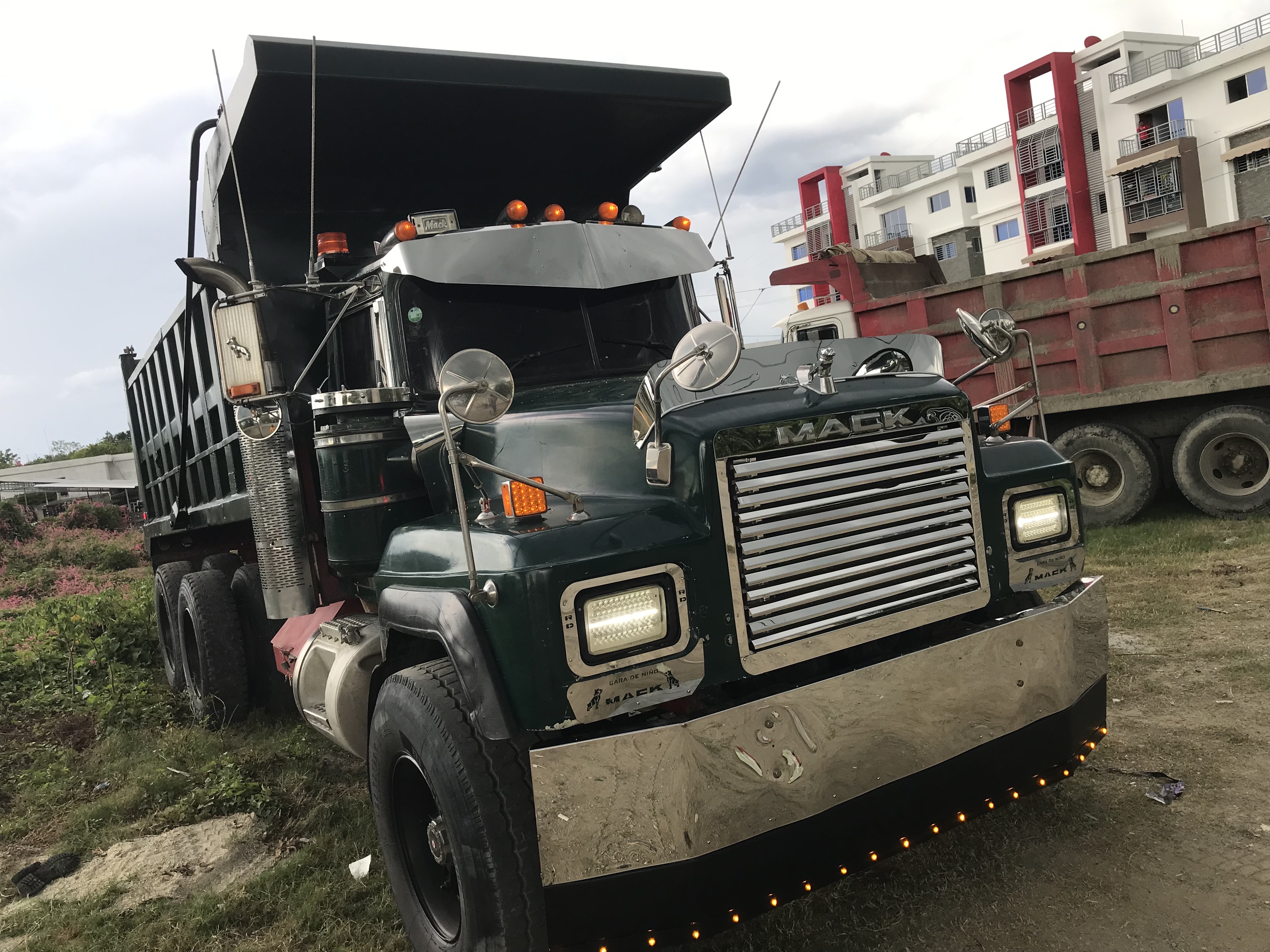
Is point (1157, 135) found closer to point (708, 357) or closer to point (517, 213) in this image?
point (517, 213)

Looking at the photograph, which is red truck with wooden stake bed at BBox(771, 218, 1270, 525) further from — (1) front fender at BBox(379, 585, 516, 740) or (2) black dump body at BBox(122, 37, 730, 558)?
(1) front fender at BBox(379, 585, 516, 740)

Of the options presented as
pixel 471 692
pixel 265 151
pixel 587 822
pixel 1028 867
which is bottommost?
pixel 1028 867

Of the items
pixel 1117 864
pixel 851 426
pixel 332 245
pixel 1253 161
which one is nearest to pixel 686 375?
pixel 851 426

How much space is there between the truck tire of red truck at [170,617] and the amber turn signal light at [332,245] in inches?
117

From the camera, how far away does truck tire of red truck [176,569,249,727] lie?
572 cm

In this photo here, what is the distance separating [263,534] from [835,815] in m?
2.67

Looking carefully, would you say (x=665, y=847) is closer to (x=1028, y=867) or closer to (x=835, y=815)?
(x=835, y=815)

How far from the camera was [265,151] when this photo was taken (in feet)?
15.0

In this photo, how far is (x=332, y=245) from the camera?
4.38 m

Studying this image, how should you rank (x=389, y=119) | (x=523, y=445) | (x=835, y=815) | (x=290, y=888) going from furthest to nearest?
(x=389, y=119) < (x=290, y=888) < (x=523, y=445) < (x=835, y=815)

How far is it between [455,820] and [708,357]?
54.3 inches

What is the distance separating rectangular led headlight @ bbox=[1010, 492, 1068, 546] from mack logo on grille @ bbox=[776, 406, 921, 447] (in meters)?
0.58

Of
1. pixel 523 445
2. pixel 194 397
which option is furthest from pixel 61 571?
pixel 523 445

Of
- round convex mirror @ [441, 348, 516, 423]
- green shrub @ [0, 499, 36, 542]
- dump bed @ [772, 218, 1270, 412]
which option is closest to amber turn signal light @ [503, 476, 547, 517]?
round convex mirror @ [441, 348, 516, 423]
